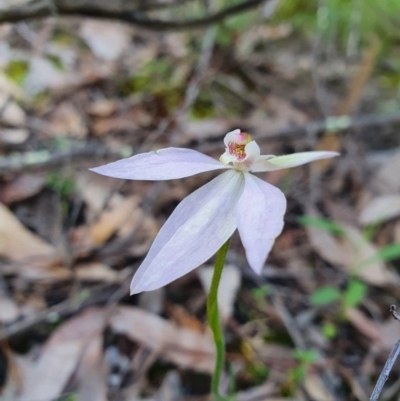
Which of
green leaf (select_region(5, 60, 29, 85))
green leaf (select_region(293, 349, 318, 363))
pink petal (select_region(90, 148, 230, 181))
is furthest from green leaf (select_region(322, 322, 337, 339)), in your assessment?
green leaf (select_region(5, 60, 29, 85))

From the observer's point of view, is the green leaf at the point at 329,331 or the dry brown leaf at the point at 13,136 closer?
the green leaf at the point at 329,331

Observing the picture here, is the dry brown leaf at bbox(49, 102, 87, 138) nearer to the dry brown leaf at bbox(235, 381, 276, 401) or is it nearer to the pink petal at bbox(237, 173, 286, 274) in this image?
the dry brown leaf at bbox(235, 381, 276, 401)

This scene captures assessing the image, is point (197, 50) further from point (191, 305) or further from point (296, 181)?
point (191, 305)

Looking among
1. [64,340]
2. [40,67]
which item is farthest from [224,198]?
[40,67]

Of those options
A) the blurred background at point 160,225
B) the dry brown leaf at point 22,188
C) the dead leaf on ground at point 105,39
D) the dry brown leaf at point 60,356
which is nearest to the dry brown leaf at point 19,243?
the blurred background at point 160,225

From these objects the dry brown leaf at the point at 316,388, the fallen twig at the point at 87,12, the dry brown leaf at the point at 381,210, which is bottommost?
the dry brown leaf at the point at 316,388

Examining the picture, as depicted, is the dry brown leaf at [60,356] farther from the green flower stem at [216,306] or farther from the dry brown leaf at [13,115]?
the dry brown leaf at [13,115]
